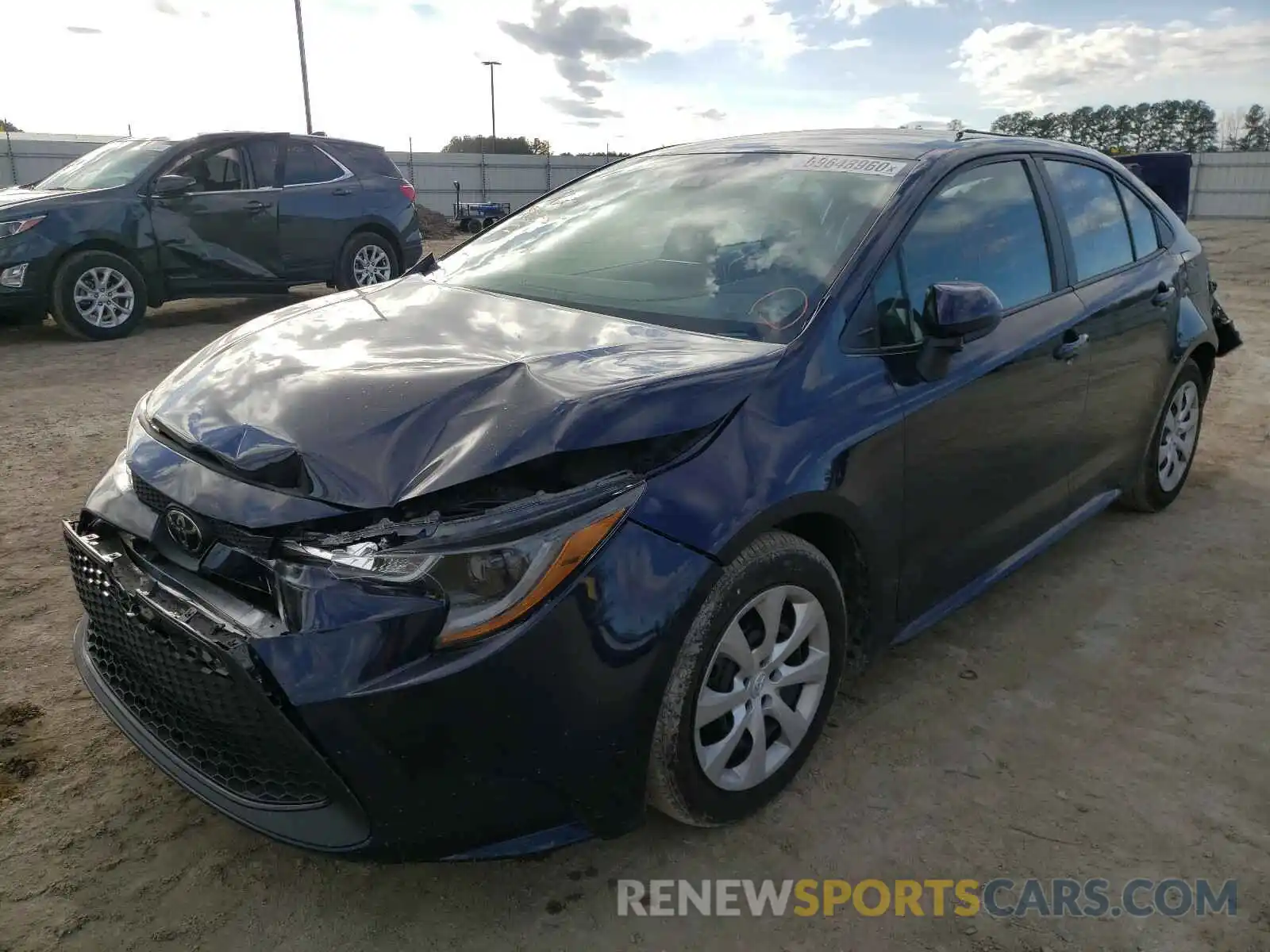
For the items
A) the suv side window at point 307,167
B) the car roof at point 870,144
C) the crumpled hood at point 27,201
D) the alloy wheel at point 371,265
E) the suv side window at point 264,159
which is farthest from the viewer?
the alloy wheel at point 371,265

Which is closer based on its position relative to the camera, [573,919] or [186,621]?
[186,621]

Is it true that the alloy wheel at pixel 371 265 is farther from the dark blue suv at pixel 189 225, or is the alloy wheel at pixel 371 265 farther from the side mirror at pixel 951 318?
the side mirror at pixel 951 318

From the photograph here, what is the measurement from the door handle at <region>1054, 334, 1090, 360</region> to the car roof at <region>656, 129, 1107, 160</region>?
0.71m

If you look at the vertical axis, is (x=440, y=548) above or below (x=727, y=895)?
above

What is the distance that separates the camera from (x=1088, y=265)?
11.8 feet

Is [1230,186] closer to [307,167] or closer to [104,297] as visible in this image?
[307,167]

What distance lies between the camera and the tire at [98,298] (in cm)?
778

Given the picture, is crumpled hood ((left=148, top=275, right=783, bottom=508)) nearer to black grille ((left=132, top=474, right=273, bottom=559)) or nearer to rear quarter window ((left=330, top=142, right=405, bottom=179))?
black grille ((left=132, top=474, right=273, bottom=559))

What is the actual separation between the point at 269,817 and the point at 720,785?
3.34 ft

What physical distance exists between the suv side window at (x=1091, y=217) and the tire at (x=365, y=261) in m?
7.08

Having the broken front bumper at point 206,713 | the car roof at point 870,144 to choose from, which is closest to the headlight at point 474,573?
the broken front bumper at point 206,713

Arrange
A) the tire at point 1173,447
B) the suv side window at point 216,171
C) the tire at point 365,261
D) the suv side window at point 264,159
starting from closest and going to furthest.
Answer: the tire at point 1173,447 < the suv side window at point 216,171 < the suv side window at point 264,159 < the tire at point 365,261

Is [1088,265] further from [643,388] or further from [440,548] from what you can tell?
[440,548]

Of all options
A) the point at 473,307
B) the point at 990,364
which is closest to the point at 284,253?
the point at 473,307
